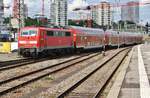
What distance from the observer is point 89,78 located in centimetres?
1988

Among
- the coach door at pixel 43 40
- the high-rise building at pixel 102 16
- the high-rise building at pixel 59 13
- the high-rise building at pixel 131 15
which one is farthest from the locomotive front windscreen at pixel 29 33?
the high-rise building at pixel 131 15

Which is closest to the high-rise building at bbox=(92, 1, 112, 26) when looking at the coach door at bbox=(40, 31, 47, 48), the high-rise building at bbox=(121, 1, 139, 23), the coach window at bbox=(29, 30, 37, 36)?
the high-rise building at bbox=(121, 1, 139, 23)

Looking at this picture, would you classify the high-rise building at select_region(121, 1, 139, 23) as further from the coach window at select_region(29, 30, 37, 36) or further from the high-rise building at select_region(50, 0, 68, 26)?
the coach window at select_region(29, 30, 37, 36)

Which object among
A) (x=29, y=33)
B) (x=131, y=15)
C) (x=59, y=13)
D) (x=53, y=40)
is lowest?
(x=53, y=40)

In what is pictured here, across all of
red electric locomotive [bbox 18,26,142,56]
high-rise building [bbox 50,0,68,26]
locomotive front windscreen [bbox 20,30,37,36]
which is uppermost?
high-rise building [bbox 50,0,68,26]

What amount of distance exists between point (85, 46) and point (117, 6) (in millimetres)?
31199

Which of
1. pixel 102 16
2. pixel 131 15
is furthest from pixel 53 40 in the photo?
pixel 131 15

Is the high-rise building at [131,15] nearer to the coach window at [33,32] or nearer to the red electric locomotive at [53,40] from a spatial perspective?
the red electric locomotive at [53,40]

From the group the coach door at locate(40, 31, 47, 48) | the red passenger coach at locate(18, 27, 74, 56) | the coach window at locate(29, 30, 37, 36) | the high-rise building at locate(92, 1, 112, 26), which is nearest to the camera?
the red passenger coach at locate(18, 27, 74, 56)

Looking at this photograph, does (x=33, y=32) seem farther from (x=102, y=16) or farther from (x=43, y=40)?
(x=102, y=16)

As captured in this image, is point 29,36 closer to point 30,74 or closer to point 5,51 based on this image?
point 5,51

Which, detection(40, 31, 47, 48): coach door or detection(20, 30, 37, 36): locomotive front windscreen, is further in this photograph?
detection(40, 31, 47, 48): coach door

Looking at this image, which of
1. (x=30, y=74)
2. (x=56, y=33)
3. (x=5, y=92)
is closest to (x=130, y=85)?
(x=5, y=92)

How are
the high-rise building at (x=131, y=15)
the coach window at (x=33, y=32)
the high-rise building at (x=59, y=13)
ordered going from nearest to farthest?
the coach window at (x=33, y=32), the high-rise building at (x=59, y=13), the high-rise building at (x=131, y=15)
